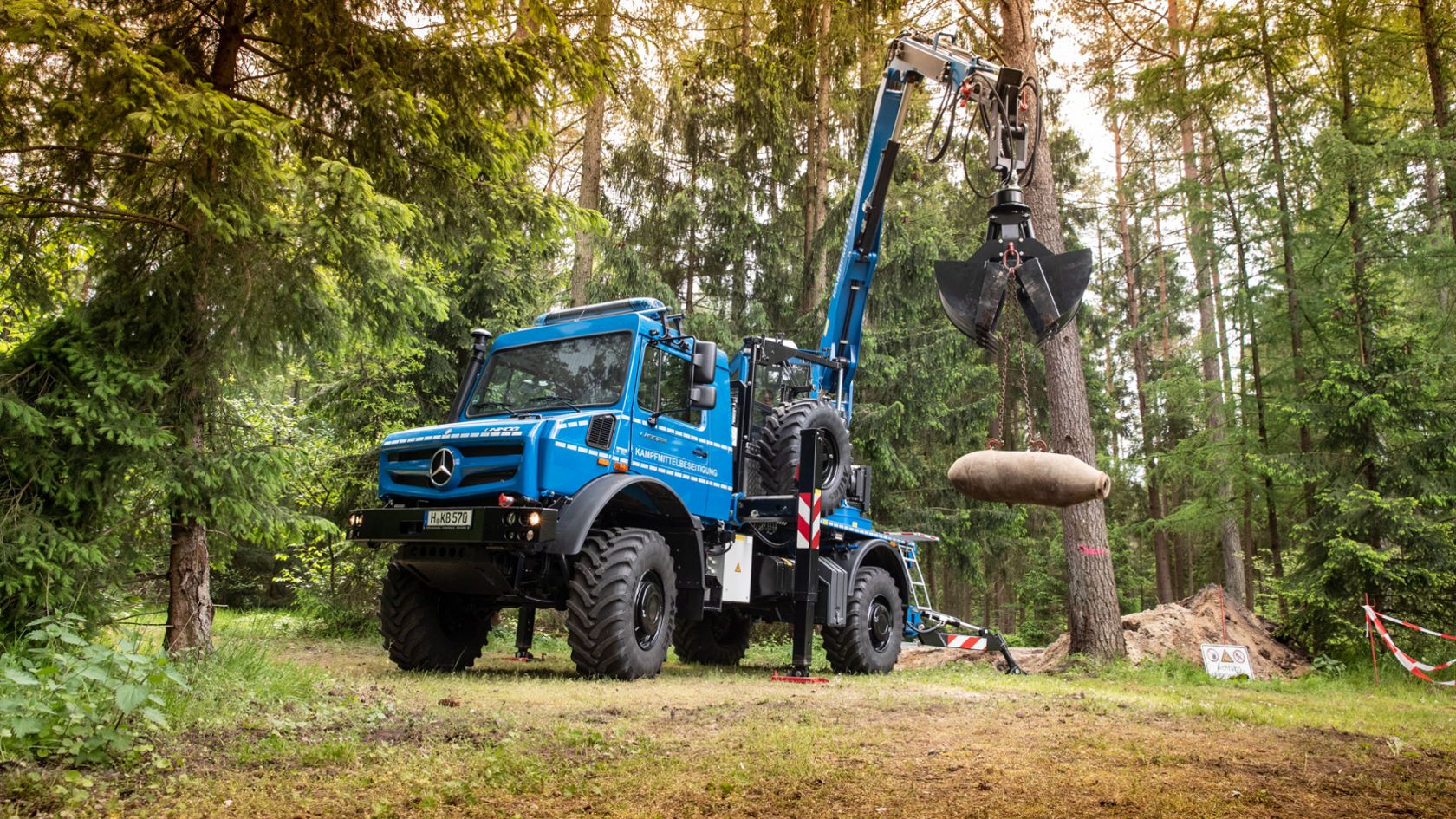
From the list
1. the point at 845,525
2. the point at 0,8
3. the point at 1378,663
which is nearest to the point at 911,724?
the point at 845,525

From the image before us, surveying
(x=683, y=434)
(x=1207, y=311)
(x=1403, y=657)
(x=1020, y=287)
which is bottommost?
(x=1403, y=657)

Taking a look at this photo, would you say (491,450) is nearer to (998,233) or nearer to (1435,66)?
(998,233)

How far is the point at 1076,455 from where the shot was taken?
9.92m

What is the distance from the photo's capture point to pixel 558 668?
8.30 m

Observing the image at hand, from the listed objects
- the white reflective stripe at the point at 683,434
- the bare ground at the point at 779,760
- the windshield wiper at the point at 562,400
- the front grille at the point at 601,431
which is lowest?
the bare ground at the point at 779,760

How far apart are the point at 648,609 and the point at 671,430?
1.56 metres

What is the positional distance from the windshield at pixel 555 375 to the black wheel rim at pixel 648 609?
4.92 feet

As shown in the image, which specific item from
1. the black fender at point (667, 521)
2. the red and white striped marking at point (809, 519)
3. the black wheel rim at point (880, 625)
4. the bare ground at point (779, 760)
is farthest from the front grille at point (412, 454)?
the black wheel rim at point (880, 625)

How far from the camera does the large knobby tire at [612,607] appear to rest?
263 inches

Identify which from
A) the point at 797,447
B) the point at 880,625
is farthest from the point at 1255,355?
the point at 797,447

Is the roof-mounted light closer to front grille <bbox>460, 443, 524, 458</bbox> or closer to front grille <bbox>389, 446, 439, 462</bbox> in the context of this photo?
front grille <bbox>460, 443, 524, 458</bbox>

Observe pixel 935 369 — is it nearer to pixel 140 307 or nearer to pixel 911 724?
pixel 911 724

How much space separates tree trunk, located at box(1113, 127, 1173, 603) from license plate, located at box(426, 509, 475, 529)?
18886 mm

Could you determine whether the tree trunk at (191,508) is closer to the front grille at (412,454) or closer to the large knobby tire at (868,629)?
the front grille at (412,454)
